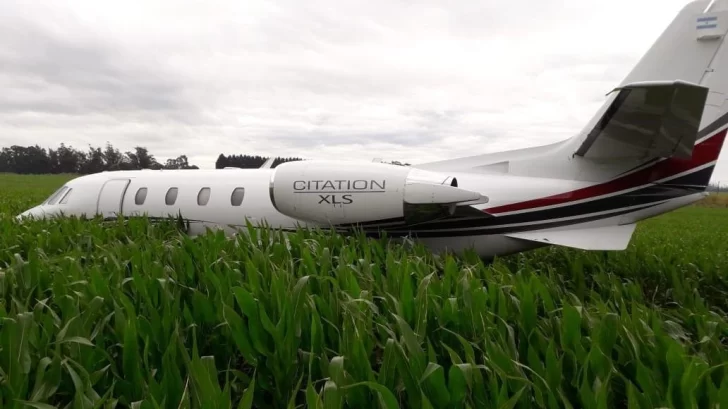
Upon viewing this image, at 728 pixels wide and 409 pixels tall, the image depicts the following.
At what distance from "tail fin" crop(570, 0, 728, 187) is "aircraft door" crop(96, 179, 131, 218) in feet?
29.1

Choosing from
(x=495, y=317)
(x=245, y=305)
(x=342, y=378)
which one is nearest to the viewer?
(x=342, y=378)

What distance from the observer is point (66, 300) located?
114 inches

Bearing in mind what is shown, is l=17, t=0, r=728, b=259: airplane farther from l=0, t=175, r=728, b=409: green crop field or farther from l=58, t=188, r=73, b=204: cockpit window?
l=58, t=188, r=73, b=204: cockpit window

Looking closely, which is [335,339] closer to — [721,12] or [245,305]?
[245,305]

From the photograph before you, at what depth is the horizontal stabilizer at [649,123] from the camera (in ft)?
17.6

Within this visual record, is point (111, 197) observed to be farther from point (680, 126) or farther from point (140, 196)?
point (680, 126)

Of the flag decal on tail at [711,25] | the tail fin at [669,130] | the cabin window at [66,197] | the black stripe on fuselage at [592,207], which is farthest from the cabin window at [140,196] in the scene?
the flag decal on tail at [711,25]

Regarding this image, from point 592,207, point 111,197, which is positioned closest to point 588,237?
point 592,207

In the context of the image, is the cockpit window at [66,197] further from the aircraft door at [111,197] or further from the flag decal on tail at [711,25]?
the flag decal on tail at [711,25]

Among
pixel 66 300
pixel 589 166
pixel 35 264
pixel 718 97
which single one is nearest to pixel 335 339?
pixel 66 300

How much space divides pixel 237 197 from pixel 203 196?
77cm

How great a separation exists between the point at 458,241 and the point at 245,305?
19.4ft

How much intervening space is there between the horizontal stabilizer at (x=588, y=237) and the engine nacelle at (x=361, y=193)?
1124 mm

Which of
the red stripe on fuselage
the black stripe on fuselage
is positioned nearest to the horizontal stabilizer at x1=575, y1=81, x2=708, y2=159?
the red stripe on fuselage
